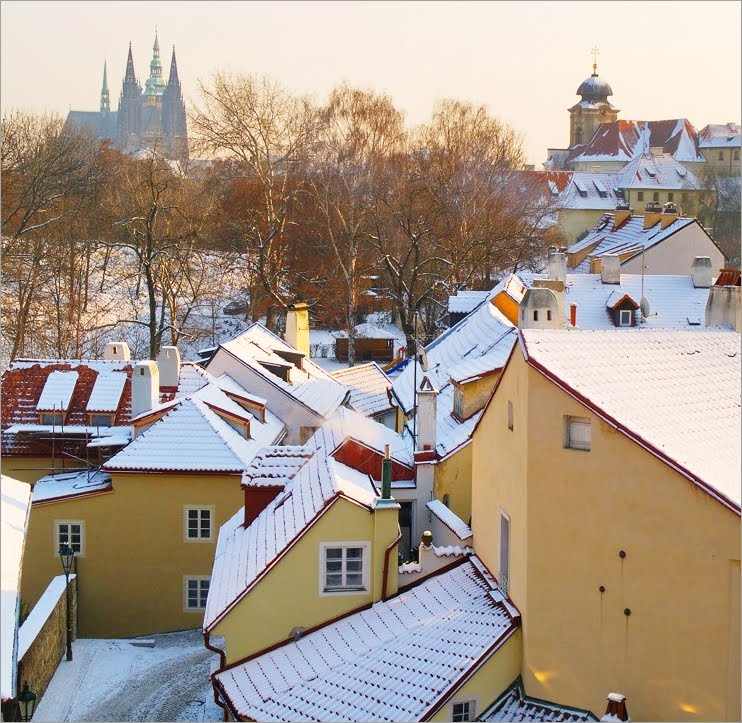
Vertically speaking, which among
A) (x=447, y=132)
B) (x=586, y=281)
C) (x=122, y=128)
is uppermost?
(x=122, y=128)

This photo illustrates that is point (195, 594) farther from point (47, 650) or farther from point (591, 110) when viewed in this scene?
point (591, 110)

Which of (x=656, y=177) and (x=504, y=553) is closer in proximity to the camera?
(x=504, y=553)

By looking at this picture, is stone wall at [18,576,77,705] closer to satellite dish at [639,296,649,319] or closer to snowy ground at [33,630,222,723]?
snowy ground at [33,630,222,723]

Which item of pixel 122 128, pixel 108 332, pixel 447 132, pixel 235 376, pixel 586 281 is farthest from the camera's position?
pixel 122 128

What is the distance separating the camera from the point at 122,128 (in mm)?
162500

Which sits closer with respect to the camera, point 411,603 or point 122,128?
point 411,603

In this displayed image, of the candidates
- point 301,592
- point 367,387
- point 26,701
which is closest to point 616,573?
point 301,592

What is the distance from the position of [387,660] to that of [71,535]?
916 centimetres

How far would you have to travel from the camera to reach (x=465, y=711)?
38.2 ft

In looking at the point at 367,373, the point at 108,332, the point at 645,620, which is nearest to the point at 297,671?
the point at 645,620

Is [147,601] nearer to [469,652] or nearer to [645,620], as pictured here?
[469,652]

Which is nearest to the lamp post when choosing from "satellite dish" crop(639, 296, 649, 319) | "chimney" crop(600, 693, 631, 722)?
"chimney" crop(600, 693, 631, 722)

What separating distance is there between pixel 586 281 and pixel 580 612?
65.0 feet

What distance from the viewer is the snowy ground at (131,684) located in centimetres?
1462
